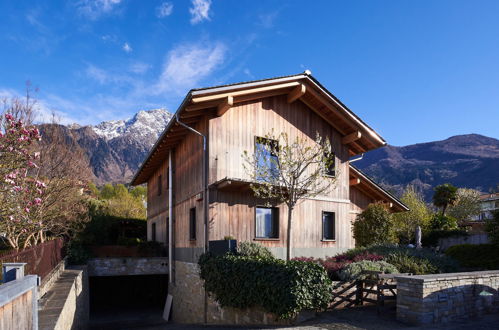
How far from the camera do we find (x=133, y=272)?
18.8 meters

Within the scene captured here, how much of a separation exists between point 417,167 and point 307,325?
617ft

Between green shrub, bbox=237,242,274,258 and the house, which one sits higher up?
the house

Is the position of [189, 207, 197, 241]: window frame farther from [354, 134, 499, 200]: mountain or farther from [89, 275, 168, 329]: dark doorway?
[354, 134, 499, 200]: mountain

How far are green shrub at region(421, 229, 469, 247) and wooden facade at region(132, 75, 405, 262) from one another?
10865mm

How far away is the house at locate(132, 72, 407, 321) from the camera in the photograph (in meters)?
14.0

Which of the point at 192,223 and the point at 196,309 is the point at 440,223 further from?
the point at 196,309

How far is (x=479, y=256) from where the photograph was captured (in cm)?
1623

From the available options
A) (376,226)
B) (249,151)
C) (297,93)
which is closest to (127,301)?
(249,151)

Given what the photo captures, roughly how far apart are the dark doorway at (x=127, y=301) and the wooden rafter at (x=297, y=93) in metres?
12.0

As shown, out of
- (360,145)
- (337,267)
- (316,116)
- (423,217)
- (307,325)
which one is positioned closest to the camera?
(307,325)

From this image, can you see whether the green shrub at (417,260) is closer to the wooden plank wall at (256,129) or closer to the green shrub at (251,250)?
the wooden plank wall at (256,129)

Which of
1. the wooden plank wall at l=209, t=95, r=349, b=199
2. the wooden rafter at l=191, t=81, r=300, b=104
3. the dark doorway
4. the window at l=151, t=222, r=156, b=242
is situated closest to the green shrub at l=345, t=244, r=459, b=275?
the wooden plank wall at l=209, t=95, r=349, b=199

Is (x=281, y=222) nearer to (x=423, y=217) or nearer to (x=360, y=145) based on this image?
(x=360, y=145)

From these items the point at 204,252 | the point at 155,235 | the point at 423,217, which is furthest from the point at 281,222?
the point at 423,217
